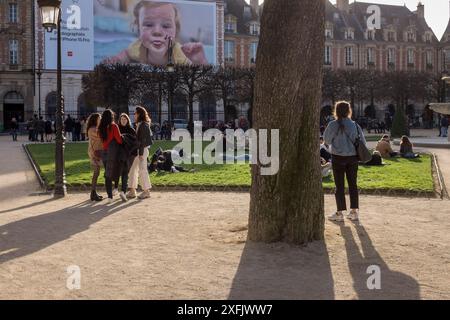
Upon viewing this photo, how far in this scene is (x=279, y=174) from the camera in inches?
223

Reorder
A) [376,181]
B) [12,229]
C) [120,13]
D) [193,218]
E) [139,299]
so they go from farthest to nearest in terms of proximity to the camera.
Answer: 1. [120,13]
2. [376,181]
3. [193,218]
4. [12,229]
5. [139,299]

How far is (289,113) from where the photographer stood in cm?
562

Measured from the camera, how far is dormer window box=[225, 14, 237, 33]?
156 ft

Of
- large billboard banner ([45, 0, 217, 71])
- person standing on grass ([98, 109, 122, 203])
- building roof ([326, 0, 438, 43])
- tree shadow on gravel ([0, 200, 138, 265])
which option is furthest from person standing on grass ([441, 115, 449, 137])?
building roof ([326, 0, 438, 43])

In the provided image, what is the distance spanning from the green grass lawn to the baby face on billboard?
91.0ft

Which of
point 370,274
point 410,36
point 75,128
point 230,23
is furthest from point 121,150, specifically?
point 410,36

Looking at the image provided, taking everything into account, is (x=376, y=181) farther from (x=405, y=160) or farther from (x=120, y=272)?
(x=120, y=272)

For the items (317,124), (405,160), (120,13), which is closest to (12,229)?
(317,124)

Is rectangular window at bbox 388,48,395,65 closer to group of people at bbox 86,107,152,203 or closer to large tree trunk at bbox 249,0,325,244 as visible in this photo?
group of people at bbox 86,107,152,203

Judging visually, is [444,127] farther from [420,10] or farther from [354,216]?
[420,10]

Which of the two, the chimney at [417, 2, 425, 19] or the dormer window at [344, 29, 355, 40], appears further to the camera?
the chimney at [417, 2, 425, 19]

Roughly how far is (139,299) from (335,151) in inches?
140

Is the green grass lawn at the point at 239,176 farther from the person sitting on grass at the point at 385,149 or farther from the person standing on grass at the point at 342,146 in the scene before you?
the person standing on grass at the point at 342,146

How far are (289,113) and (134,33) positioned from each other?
3718 centimetres
